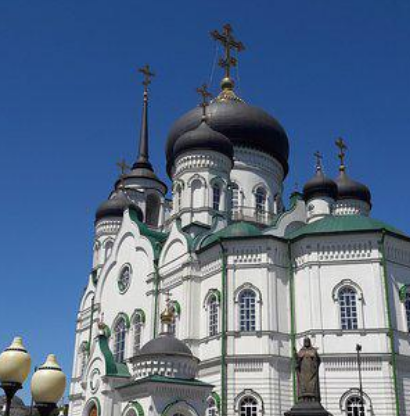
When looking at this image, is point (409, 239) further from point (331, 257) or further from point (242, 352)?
point (242, 352)

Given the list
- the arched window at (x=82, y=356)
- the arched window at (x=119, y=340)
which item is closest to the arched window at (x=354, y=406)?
the arched window at (x=119, y=340)

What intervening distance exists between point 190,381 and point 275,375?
433 cm

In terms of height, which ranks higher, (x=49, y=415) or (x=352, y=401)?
(x=352, y=401)

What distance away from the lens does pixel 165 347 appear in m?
19.4

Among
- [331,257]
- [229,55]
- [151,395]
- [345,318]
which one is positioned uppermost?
[229,55]

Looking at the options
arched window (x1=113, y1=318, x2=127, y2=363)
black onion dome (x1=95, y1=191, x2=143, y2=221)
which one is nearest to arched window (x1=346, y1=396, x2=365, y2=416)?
arched window (x1=113, y1=318, x2=127, y2=363)

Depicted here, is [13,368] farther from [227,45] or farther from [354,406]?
[227,45]

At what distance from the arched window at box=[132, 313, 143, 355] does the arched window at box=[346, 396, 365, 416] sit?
969cm

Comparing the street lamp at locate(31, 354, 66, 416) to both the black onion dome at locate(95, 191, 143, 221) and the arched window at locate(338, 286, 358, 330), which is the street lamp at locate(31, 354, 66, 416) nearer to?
the arched window at locate(338, 286, 358, 330)

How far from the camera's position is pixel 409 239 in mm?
23719

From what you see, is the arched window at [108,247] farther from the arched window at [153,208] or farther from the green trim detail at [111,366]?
the green trim detail at [111,366]

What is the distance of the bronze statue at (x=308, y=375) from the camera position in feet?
43.2

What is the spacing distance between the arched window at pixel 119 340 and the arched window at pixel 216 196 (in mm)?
6828

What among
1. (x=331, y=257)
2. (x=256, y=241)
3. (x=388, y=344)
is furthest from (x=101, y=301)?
(x=388, y=344)
